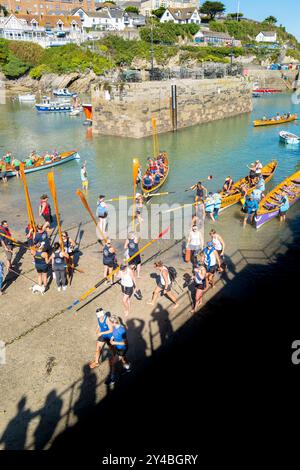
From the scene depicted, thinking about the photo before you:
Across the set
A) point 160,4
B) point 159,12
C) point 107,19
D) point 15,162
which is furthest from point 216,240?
point 160,4

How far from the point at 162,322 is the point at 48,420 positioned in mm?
3837

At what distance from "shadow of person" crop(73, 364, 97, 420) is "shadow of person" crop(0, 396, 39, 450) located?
2.88ft

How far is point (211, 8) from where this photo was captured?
12038cm

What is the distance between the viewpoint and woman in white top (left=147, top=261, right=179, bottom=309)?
31.1ft

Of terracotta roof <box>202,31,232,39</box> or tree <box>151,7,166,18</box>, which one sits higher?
tree <box>151,7,166,18</box>

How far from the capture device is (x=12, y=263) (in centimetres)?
1264

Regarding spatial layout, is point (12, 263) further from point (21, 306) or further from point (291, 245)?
point (291, 245)

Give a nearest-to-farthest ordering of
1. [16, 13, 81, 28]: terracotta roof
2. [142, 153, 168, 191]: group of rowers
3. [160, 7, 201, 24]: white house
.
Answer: [142, 153, 168, 191]: group of rowers < [16, 13, 81, 28]: terracotta roof < [160, 7, 201, 24]: white house

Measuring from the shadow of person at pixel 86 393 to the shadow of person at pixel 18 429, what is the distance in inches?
34.6

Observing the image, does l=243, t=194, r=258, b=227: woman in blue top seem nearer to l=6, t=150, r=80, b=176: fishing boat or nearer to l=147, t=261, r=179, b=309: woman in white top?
l=147, t=261, r=179, b=309: woman in white top

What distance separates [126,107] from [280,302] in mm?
29009

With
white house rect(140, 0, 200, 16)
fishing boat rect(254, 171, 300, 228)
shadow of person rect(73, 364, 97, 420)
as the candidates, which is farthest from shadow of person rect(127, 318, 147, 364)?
white house rect(140, 0, 200, 16)

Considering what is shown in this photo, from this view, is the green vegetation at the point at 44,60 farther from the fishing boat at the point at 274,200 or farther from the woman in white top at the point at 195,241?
the woman in white top at the point at 195,241
